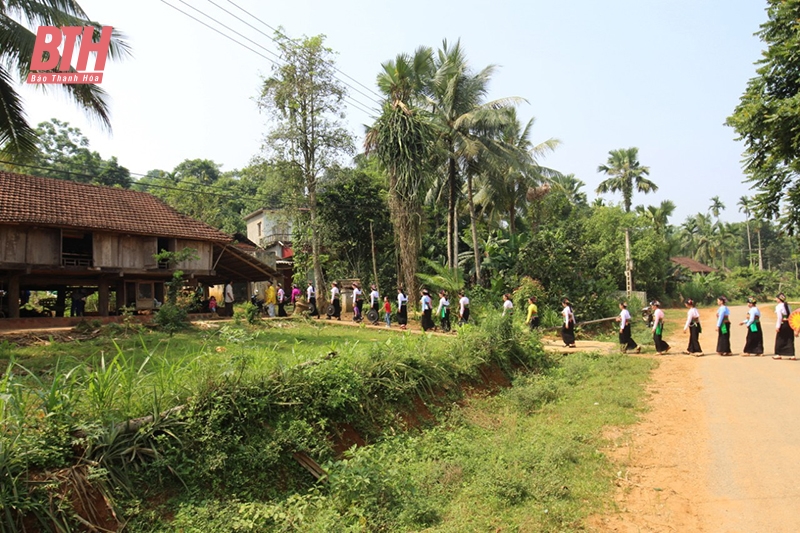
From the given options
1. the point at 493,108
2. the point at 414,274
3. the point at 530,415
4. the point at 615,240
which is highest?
the point at 493,108

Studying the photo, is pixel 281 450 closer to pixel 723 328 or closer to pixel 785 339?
pixel 723 328

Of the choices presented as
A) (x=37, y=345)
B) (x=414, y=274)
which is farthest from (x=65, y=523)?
(x=414, y=274)

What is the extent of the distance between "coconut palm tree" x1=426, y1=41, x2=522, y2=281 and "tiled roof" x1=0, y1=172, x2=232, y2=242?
10421mm

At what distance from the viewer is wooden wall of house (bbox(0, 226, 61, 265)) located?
54.4 feet

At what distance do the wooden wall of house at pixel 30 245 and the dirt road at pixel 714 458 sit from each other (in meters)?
18.0

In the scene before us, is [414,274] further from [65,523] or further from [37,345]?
[65,523]

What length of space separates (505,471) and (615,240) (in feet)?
109

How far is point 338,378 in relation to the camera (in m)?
7.17

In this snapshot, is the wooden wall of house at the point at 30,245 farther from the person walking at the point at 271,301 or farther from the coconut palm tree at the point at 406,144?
the coconut palm tree at the point at 406,144

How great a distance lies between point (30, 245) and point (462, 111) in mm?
17003

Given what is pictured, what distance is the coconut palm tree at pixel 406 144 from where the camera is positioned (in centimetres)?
2092

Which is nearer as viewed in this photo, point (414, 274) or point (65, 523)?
point (65, 523)

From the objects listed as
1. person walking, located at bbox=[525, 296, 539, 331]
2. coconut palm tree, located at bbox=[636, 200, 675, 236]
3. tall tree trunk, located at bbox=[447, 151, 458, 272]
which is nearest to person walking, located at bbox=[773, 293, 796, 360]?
person walking, located at bbox=[525, 296, 539, 331]

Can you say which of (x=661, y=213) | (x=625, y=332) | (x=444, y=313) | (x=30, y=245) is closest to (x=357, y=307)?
(x=444, y=313)
